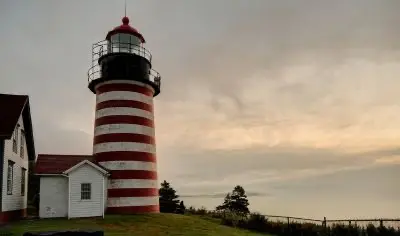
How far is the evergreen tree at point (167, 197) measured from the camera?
4588 centimetres

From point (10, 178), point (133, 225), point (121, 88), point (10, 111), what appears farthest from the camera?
point (121, 88)

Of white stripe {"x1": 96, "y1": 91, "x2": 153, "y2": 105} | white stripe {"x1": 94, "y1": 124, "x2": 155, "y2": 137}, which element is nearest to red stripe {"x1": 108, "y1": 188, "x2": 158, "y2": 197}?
white stripe {"x1": 94, "y1": 124, "x2": 155, "y2": 137}

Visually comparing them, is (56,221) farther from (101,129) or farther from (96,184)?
(101,129)

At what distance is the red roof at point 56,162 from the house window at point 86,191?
1.64 metres

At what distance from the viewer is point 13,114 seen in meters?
24.0

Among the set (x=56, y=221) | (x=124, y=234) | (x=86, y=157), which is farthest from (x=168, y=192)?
(x=124, y=234)

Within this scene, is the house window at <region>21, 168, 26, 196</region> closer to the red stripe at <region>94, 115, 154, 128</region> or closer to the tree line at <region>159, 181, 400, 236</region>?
the red stripe at <region>94, 115, 154, 128</region>

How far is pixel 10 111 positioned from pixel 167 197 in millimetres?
27339

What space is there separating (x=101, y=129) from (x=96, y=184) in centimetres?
390

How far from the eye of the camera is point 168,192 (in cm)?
4931

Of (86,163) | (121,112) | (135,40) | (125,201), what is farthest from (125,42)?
(125,201)

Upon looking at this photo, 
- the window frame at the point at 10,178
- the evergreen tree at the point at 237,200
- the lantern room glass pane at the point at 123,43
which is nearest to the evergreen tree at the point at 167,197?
the evergreen tree at the point at 237,200

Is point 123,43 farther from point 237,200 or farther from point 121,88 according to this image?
point 237,200

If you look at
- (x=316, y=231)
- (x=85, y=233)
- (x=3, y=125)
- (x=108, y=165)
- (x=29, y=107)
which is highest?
(x=29, y=107)
